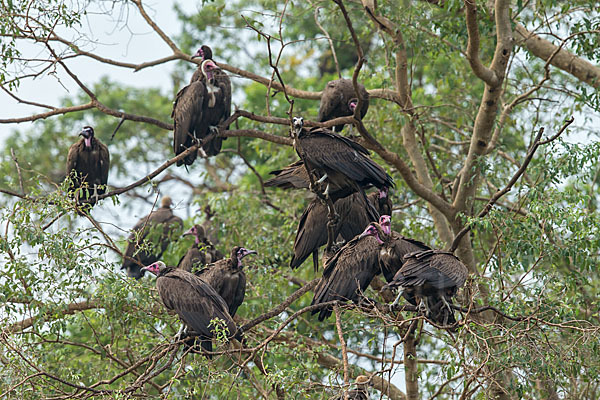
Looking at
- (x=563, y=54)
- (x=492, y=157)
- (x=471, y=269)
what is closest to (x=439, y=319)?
(x=471, y=269)

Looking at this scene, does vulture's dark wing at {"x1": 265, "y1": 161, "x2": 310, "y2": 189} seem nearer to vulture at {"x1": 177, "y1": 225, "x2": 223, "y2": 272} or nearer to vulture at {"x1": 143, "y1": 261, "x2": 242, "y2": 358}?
vulture at {"x1": 143, "y1": 261, "x2": 242, "y2": 358}

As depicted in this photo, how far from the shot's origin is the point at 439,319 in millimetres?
6473

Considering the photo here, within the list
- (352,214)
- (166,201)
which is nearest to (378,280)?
(352,214)

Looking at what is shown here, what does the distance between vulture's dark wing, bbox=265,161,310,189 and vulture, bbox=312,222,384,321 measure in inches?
34.7

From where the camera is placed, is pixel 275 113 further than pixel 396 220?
Yes

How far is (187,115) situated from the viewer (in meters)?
8.94

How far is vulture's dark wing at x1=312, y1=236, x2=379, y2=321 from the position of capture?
6.93 meters

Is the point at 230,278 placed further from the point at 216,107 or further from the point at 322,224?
the point at 216,107

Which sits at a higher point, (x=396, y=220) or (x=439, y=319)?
(x=396, y=220)

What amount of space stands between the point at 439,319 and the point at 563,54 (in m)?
4.86

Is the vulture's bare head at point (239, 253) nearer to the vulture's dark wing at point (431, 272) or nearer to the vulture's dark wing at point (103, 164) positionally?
the vulture's dark wing at point (431, 272)

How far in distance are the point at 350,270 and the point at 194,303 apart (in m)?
1.39

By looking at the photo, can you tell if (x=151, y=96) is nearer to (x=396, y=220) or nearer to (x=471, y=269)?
(x=396, y=220)

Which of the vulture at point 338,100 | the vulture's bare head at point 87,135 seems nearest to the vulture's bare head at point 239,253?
the vulture at point 338,100
